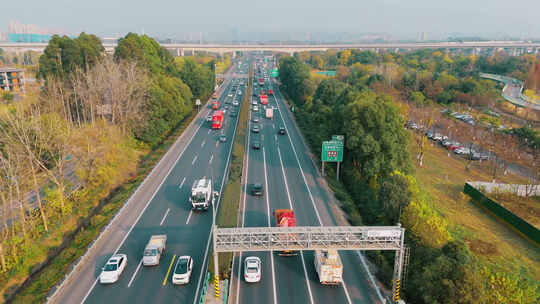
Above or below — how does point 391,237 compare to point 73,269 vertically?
above

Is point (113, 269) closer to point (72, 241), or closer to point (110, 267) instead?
point (110, 267)

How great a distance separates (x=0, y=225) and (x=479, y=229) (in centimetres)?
5056

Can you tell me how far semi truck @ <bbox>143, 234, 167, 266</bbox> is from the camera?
29.2 meters

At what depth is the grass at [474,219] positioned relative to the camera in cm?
3391

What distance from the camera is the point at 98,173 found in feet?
141

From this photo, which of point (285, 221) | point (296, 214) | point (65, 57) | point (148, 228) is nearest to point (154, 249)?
point (148, 228)

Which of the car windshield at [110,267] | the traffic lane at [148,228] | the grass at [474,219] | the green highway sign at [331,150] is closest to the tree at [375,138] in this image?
the green highway sign at [331,150]

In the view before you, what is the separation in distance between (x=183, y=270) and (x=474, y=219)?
3392 centimetres

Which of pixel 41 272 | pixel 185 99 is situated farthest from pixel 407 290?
pixel 185 99

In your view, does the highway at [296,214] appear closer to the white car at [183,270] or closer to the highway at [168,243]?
the white car at [183,270]

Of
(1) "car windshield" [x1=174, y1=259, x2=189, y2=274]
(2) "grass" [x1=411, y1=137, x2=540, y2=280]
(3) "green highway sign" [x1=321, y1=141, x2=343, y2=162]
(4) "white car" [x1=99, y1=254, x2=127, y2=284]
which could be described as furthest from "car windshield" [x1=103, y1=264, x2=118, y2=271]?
(2) "grass" [x1=411, y1=137, x2=540, y2=280]

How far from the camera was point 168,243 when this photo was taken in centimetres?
3291

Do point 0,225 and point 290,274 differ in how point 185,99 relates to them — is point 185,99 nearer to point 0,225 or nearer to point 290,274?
point 0,225

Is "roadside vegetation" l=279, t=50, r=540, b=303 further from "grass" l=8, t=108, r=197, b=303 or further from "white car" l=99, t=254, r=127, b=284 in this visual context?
"grass" l=8, t=108, r=197, b=303
